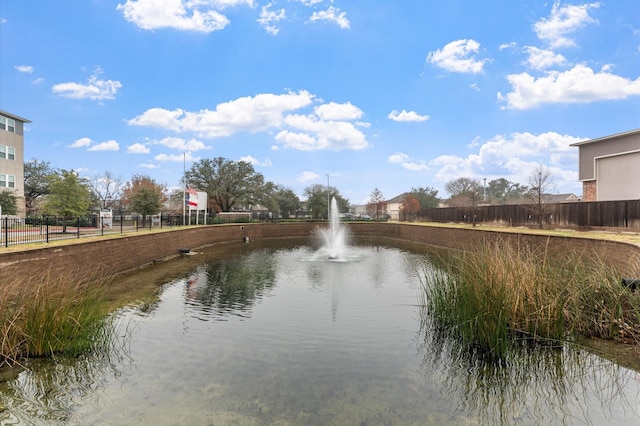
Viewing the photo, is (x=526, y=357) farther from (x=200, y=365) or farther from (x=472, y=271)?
(x=200, y=365)

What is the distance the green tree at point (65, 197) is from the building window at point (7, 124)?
20.1 meters

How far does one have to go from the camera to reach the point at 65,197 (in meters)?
25.0

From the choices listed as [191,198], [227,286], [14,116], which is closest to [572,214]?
[227,286]

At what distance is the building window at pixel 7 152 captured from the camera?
125ft

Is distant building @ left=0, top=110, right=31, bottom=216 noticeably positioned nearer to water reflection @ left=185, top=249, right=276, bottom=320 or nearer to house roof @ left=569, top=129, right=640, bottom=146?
water reflection @ left=185, top=249, right=276, bottom=320

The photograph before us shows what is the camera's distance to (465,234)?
27797mm

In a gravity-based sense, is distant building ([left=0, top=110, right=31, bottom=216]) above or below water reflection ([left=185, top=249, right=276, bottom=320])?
above

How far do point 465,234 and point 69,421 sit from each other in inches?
1066

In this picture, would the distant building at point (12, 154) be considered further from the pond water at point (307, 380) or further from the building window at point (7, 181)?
the pond water at point (307, 380)

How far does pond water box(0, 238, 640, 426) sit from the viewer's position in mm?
5129

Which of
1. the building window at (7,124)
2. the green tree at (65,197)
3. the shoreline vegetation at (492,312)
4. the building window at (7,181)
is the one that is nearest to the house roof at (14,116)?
the building window at (7,124)

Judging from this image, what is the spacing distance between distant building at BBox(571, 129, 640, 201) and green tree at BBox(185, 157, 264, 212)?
141 feet

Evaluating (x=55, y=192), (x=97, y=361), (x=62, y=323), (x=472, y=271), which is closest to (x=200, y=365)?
(x=97, y=361)

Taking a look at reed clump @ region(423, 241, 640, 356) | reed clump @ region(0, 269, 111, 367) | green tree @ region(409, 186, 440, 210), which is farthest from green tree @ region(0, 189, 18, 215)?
green tree @ region(409, 186, 440, 210)
